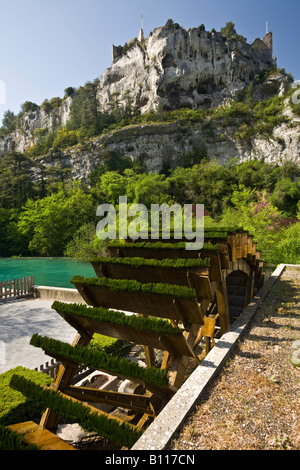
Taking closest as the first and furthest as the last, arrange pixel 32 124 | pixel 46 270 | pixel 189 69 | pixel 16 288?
pixel 16 288
pixel 46 270
pixel 189 69
pixel 32 124

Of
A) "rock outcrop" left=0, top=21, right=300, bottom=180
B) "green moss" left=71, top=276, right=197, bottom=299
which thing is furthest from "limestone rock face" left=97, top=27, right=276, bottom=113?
"green moss" left=71, top=276, right=197, bottom=299

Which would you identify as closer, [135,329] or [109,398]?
[135,329]

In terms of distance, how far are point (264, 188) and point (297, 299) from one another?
96.7ft

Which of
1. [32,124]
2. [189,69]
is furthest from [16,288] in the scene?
[32,124]

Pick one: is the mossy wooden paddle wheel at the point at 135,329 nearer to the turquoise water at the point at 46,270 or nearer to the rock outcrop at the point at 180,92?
the turquoise water at the point at 46,270

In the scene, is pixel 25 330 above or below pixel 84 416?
below

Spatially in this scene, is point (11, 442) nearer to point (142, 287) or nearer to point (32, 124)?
point (142, 287)

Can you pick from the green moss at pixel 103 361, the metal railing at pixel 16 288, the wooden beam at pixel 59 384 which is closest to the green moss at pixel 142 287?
the wooden beam at pixel 59 384

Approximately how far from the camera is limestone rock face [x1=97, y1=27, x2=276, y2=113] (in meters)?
48.6

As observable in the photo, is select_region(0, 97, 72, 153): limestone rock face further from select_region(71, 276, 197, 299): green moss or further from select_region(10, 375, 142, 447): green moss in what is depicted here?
select_region(10, 375, 142, 447): green moss

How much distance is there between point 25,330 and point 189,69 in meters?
55.5

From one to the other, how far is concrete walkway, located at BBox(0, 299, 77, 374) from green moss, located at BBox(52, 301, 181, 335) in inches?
120

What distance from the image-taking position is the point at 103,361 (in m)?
3.15

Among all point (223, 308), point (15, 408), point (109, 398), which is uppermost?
point (223, 308)
